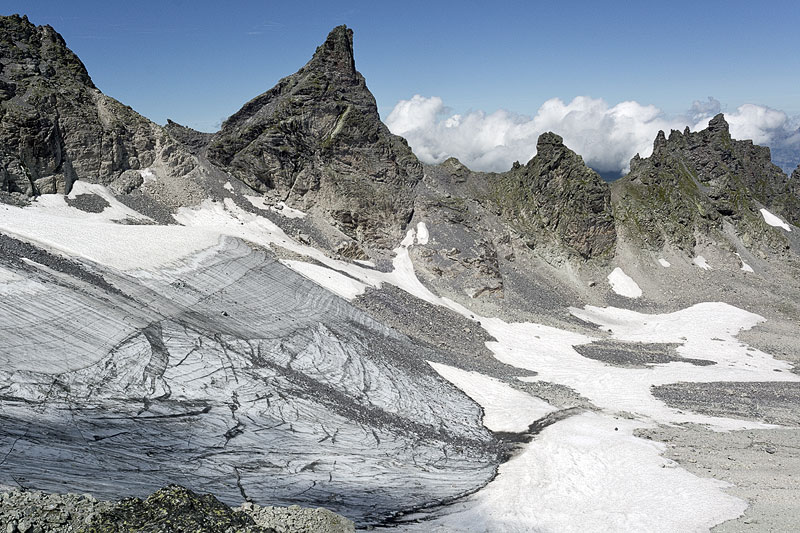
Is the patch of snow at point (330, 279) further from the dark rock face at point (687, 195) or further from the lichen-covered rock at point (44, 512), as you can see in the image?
the dark rock face at point (687, 195)

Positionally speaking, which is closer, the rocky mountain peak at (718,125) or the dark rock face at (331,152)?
the dark rock face at (331,152)

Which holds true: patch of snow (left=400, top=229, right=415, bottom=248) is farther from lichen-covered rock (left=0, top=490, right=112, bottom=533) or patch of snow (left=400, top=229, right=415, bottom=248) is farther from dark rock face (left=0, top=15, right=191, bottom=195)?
lichen-covered rock (left=0, top=490, right=112, bottom=533)

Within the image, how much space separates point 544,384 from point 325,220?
31705mm

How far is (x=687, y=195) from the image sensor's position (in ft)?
289

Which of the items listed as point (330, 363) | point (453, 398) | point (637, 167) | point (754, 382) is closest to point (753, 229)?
point (637, 167)

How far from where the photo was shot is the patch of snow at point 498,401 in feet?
101

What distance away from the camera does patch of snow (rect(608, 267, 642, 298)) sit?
231 ft

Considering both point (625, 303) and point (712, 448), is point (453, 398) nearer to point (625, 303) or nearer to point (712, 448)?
point (712, 448)

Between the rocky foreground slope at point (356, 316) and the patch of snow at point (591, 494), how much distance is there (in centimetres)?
13

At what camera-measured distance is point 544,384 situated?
3831 centimetres

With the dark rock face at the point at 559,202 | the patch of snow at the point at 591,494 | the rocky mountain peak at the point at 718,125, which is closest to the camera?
the patch of snow at the point at 591,494

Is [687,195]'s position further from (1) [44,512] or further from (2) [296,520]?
(1) [44,512]

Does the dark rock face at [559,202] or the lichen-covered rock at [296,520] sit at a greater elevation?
the dark rock face at [559,202]

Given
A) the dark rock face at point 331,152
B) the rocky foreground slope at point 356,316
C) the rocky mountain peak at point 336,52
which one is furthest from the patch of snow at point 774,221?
the rocky mountain peak at point 336,52
